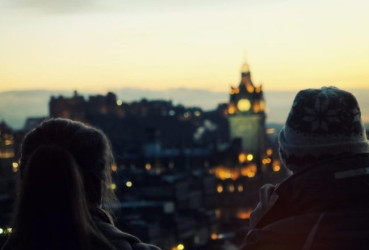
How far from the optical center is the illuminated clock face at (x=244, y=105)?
3538 inches

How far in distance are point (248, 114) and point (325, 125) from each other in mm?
87104

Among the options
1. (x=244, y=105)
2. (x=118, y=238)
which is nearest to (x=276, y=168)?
(x=244, y=105)

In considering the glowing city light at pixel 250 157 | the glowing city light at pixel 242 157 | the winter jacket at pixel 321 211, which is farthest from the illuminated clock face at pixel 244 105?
the winter jacket at pixel 321 211

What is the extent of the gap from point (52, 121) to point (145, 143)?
7295cm

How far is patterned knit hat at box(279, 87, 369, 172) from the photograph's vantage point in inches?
105

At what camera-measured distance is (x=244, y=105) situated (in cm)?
9025

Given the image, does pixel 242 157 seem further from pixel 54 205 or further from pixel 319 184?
pixel 319 184

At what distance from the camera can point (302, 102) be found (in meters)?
2.69

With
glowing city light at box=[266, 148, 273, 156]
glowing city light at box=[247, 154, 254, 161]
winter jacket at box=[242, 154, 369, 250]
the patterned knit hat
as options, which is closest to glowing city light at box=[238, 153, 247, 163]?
glowing city light at box=[247, 154, 254, 161]

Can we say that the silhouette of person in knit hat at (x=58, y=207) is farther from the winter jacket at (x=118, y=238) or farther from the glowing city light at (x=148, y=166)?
the glowing city light at (x=148, y=166)

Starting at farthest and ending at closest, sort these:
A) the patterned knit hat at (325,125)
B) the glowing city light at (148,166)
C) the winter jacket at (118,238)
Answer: the glowing city light at (148,166), the winter jacket at (118,238), the patterned knit hat at (325,125)

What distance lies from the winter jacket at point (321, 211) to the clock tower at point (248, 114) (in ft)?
278

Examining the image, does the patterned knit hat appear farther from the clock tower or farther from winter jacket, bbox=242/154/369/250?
the clock tower

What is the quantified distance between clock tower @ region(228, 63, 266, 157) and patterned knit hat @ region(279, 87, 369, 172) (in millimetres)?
84578
